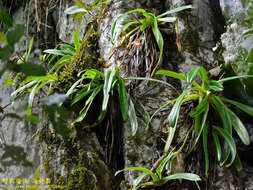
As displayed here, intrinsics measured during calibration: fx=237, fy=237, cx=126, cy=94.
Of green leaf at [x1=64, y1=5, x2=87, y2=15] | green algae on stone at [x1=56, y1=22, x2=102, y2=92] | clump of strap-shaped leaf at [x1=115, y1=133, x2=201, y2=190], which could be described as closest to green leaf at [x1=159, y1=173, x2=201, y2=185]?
clump of strap-shaped leaf at [x1=115, y1=133, x2=201, y2=190]

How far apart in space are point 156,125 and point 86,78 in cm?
49

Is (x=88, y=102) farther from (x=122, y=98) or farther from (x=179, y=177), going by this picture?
(x=179, y=177)

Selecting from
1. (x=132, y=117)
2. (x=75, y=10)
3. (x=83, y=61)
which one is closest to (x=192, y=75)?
(x=132, y=117)

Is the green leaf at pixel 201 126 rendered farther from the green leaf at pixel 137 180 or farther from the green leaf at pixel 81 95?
the green leaf at pixel 81 95

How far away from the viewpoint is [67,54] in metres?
1.60

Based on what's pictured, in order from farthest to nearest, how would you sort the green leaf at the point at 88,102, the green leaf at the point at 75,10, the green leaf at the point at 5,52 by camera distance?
the green leaf at the point at 75,10
the green leaf at the point at 88,102
the green leaf at the point at 5,52

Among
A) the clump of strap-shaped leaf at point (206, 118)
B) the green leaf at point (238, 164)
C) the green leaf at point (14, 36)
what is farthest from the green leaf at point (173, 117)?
the green leaf at point (14, 36)

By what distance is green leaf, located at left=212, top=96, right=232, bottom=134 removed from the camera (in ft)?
3.81

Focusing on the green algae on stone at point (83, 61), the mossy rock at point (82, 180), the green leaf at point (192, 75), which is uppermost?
the green algae on stone at point (83, 61)

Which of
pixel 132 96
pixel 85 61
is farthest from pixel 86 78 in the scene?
pixel 132 96

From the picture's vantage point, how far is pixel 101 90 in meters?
1.36

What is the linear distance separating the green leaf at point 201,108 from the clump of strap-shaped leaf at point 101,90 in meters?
0.30

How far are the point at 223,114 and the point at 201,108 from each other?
12 cm

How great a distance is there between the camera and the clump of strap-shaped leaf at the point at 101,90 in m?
1.21
